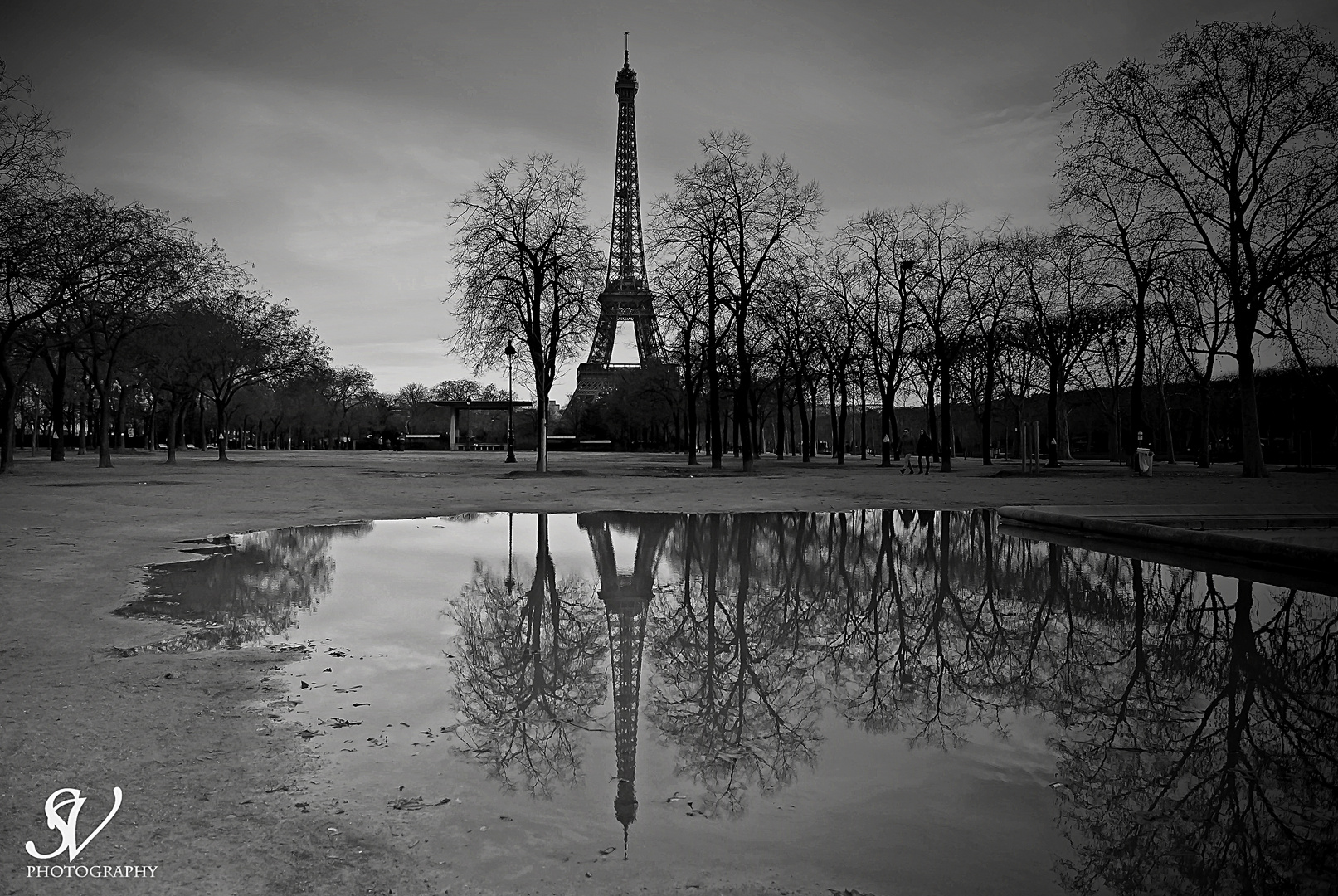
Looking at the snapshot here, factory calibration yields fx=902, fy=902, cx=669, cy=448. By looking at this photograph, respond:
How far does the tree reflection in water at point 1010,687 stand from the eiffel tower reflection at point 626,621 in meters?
0.12

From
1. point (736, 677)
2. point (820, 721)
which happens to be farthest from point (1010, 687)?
point (736, 677)

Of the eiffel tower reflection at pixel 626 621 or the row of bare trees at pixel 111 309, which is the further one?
the row of bare trees at pixel 111 309

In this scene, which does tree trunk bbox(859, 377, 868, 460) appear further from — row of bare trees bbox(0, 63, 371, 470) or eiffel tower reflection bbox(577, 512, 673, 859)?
eiffel tower reflection bbox(577, 512, 673, 859)

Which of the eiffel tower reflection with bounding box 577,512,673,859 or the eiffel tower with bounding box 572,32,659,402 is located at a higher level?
the eiffel tower with bounding box 572,32,659,402

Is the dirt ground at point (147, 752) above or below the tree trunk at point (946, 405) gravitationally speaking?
below

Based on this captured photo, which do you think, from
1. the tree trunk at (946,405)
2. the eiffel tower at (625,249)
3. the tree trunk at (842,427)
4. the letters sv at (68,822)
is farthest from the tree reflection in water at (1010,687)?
the eiffel tower at (625,249)

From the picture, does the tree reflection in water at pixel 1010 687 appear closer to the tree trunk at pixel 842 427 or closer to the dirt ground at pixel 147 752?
the dirt ground at pixel 147 752

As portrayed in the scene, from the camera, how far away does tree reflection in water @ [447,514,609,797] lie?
Result: 3793 millimetres

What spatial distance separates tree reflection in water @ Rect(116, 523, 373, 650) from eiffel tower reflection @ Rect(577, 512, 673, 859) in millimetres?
2451

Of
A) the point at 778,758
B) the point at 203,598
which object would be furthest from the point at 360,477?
the point at 778,758

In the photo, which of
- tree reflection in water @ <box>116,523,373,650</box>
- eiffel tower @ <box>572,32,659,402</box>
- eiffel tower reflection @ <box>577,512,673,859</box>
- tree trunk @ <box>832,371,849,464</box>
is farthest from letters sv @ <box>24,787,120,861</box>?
eiffel tower @ <box>572,32,659,402</box>

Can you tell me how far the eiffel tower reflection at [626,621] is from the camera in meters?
3.60

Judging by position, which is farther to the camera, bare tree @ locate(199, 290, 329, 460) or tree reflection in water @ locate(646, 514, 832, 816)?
bare tree @ locate(199, 290, 329, 460)

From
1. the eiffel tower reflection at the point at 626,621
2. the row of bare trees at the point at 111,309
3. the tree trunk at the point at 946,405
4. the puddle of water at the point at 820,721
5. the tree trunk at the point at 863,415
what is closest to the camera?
the puddle of water at the point at 820,721
